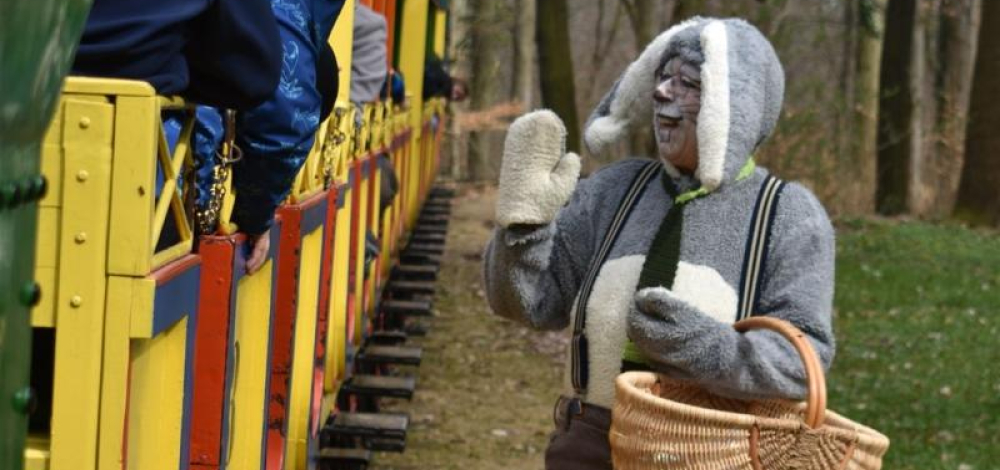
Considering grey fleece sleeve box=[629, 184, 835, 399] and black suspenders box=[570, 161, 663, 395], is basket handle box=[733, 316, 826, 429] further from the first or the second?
black suspenders box=[570, 161, 663, 395]

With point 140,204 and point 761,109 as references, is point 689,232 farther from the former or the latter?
point 140,204

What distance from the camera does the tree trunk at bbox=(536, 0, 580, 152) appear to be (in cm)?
1525

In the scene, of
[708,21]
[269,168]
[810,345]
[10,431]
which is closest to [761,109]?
[708,21]

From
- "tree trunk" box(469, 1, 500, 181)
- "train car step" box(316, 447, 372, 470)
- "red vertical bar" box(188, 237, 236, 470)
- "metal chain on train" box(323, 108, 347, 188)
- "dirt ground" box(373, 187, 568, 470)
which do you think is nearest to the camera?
"red vertical bar" box(188, 237, 236, 470)

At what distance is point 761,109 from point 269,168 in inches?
40.2

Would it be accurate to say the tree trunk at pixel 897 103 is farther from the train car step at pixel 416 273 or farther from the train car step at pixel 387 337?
the train car step at pixel 387 337

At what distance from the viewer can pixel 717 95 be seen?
3629mm

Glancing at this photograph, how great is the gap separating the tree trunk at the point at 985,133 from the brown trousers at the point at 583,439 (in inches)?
660

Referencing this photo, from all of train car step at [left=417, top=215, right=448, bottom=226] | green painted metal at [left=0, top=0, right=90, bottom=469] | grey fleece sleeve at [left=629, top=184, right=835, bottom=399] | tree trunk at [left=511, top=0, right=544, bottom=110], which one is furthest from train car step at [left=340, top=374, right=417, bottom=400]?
tree trunk at [left=511, top=0, right=544, bottom=110]

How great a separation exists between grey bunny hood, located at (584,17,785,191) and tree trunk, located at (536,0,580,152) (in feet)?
35.8

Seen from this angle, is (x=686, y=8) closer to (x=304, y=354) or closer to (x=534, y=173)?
(x=304, y=354)

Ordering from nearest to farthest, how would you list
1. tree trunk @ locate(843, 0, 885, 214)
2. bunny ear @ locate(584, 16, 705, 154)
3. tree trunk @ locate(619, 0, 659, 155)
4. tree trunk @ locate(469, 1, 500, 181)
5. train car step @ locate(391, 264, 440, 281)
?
1. bunny ear @ locate(584, 16, 705, 154)
2. train car step @ locate(391, 264, 440, 281)
3. tree trunk @ locate(619, 0, 659, 155)
4. tree trunk @ locate(843, 0, 885, 214)
5. tree trunk @ locate(469, 1, 500, 181)

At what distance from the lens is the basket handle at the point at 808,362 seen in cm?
319

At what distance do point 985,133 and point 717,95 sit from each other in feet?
55.6
